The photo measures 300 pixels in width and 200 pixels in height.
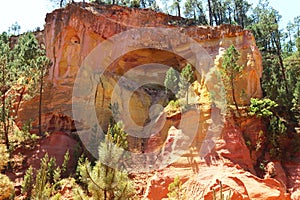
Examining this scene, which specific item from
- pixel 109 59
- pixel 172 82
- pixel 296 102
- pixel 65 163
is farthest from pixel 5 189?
pixel 296 102

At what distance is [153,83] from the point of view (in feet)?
98.3

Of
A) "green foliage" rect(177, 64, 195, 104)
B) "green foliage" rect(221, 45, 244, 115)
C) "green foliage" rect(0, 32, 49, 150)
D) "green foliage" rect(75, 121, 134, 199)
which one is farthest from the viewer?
"green foliage" rect(177, 64, 195, 104)

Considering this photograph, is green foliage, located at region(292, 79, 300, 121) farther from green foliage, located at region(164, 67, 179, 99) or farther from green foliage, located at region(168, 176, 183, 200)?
green foliage, located at region(168, 176, 183, 200)

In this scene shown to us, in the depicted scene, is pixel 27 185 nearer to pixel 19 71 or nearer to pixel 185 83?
pixel 19 71

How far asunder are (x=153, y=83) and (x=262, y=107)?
10872 millimetres

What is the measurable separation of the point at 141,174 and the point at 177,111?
4.64 m

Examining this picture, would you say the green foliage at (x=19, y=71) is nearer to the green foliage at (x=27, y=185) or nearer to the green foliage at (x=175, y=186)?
the green foliage at (x=27, y=185)

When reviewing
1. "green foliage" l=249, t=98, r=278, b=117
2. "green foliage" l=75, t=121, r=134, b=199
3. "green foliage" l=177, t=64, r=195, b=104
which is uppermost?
"green foliage" l=177, t=64, r=195, b=104

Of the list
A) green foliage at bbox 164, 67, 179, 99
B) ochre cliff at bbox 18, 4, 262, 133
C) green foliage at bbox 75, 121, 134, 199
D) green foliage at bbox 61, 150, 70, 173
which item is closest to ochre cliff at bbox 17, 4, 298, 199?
ochre cliff at bbox 18, 4, 262, 133

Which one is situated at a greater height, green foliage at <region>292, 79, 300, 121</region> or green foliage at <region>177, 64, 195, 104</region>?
green foliage at <region>177, 64, 195, 104</region>

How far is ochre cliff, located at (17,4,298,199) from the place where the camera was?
19312mm

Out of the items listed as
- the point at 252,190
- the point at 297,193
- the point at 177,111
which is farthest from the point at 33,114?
the point at 297,193

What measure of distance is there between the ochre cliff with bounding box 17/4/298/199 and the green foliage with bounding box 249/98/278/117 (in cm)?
72

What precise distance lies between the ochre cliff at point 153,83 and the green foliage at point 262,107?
72 centimetres
